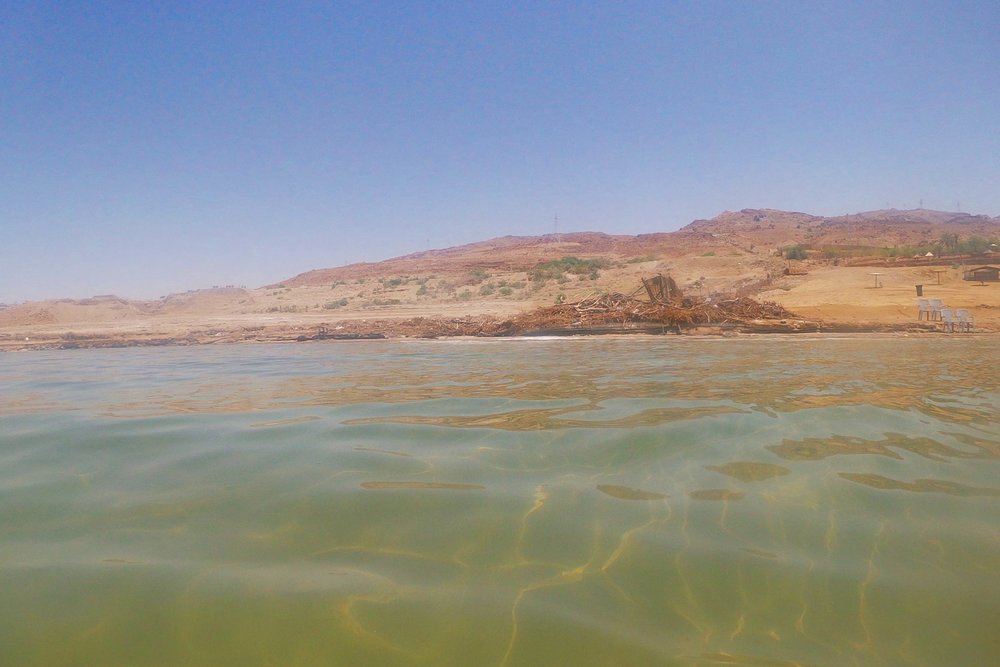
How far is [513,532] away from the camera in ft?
7.47

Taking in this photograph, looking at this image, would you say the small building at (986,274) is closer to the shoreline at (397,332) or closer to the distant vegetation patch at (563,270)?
the shoreline at (397,332)

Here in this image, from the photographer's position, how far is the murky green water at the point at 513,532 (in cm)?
162

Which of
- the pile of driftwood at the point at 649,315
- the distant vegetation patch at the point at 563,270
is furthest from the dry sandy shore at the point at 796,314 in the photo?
the distant vegetation patch at the point at 563,270

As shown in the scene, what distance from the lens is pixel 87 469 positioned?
10.7 feet

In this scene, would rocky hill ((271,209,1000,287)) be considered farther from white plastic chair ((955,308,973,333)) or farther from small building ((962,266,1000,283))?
white plastic chair ((955,308,973,333))

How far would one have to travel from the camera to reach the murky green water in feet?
5.32

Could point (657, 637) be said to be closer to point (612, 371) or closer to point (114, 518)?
point (114, 518)

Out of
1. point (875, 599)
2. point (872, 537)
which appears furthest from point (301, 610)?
point (872, 537)

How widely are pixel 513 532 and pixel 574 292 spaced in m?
18.6

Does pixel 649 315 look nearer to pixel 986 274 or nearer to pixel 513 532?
pixel 513 532

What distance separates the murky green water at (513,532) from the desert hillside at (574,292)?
9477 millimetres

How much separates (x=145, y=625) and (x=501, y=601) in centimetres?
109

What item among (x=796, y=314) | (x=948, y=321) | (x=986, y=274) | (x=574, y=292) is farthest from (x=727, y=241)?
(x=948, y=321)

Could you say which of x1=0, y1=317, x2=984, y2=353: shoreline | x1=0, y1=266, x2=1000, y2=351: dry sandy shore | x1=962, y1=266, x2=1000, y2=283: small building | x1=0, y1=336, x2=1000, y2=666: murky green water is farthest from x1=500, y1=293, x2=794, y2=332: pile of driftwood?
x1=962, y1=266, x2=1000, y2=283: small building
